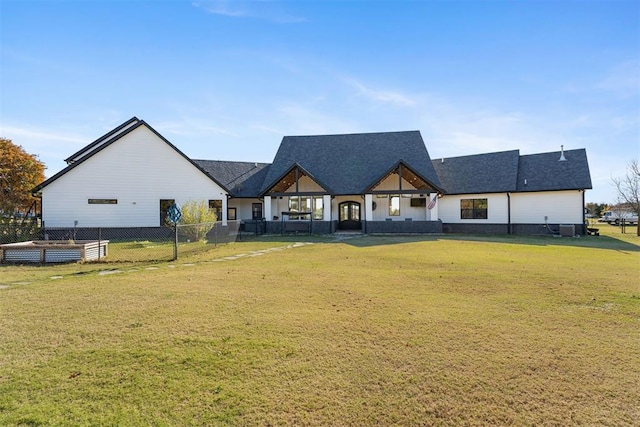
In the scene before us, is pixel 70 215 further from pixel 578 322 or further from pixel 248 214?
pixel 578 322

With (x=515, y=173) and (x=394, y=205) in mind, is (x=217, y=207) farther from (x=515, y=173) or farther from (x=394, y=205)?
(x=515, y=173)

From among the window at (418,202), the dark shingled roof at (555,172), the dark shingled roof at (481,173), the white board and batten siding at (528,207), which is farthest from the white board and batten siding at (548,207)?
the window at (418,202)

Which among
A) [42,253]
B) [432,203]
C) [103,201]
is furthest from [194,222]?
Result: [432,203]

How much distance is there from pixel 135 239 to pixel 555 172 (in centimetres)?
3001

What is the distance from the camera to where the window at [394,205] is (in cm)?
2531

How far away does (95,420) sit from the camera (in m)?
2.89

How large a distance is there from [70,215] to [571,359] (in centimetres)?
2471

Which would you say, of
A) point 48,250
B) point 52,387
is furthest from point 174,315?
point 48,250

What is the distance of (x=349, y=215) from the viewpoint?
27.1m

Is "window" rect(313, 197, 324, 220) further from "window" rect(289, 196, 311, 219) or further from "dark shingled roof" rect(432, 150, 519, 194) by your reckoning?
"dark shingled roof" rect(432, 150, 519, 194)

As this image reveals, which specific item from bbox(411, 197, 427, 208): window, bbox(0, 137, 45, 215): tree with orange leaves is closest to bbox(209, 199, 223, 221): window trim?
bbox(411, 197, 427, 208): window

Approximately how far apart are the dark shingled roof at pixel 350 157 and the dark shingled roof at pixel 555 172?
22.3ft

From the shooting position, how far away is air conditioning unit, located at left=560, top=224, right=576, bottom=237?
71.9ft

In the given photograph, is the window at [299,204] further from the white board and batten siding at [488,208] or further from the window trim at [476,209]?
the window trim at [476,209]
